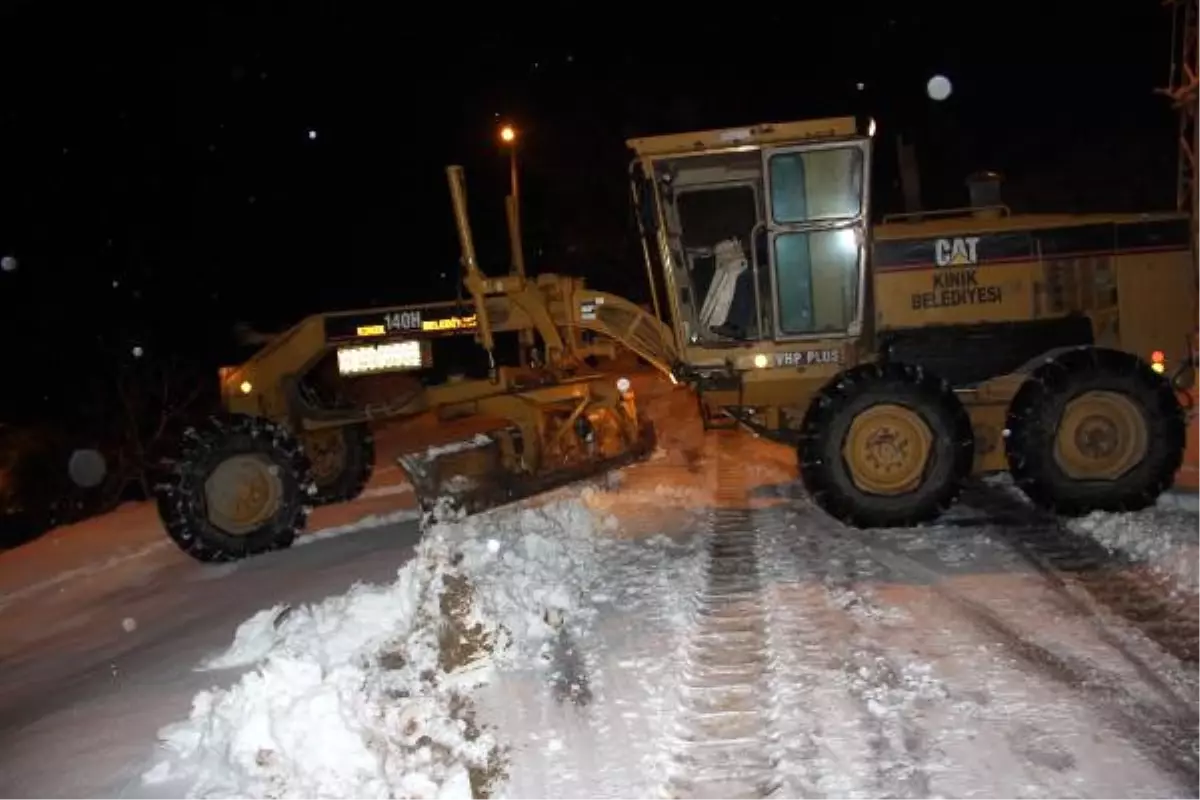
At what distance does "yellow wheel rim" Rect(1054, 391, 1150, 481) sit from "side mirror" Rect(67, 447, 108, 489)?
17901 mm

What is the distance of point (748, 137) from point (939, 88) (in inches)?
1468

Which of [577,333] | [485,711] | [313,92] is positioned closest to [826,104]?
[313,92]

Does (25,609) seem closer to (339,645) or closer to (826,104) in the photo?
(339,645)

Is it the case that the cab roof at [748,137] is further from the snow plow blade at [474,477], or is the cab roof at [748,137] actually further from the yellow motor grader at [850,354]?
the snow plow blade at [474,477]

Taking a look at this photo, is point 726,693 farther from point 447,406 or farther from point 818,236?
point 447,406

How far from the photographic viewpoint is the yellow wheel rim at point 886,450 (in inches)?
363

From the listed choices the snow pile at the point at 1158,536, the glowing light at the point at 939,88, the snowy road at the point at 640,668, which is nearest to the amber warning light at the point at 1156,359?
the snow pile at the point at 1158,536

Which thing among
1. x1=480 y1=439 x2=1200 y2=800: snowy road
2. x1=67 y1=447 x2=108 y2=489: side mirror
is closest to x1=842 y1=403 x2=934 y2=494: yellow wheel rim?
x1=480 y1=439 x2=1200 y2=800: snowy road

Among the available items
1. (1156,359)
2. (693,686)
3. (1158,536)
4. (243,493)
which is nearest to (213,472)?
(243,493)

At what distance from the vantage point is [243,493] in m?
9.94

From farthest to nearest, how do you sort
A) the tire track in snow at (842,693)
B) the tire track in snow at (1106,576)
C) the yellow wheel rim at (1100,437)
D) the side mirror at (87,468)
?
the side mirror at (87,468) → the yellow wheel rim at (1100,437) → the tire track in snow at (1106,576) → the tire track in snow at (842,693)

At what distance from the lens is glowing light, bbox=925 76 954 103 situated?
43.5 m

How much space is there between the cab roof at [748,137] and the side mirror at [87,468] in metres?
15.9

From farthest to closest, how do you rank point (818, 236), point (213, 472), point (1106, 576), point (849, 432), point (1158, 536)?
point (213, 472) < point (818, 236) < point (849, 432) < point (1158, 536) < point (1106, 576)
